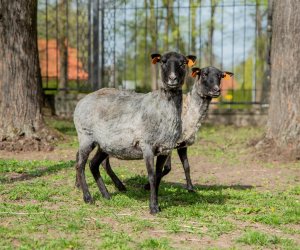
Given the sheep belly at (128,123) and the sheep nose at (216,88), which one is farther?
the sheep nose at (216,88)

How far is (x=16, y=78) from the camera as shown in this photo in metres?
11.5

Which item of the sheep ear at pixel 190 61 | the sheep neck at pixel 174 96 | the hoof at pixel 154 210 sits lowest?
the hoof at pixel 154 210

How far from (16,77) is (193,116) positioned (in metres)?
4.67

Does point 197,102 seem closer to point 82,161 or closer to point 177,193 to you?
point 177,193

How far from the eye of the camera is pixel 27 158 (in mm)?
10680

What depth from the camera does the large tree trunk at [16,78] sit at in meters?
11.4

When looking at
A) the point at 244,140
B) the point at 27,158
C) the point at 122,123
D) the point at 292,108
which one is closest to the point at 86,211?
the point at 122,123

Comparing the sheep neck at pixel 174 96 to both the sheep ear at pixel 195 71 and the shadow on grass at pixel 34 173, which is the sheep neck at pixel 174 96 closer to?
the sheep ear at pixel 195 71

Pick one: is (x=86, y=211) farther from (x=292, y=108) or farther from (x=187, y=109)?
(x=292, y=108)

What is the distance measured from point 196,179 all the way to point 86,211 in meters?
3.12

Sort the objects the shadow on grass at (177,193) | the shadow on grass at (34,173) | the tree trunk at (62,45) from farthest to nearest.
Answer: the tree trunk at (62,45)
the shadow on grass at (34,173)
the shadow on grass at (177,193)

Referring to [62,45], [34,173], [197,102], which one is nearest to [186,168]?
[197,102]

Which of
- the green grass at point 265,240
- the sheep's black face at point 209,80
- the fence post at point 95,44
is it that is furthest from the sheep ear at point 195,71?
the fence post at point 95,44

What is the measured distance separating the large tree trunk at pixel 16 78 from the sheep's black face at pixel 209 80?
14.9 feet
